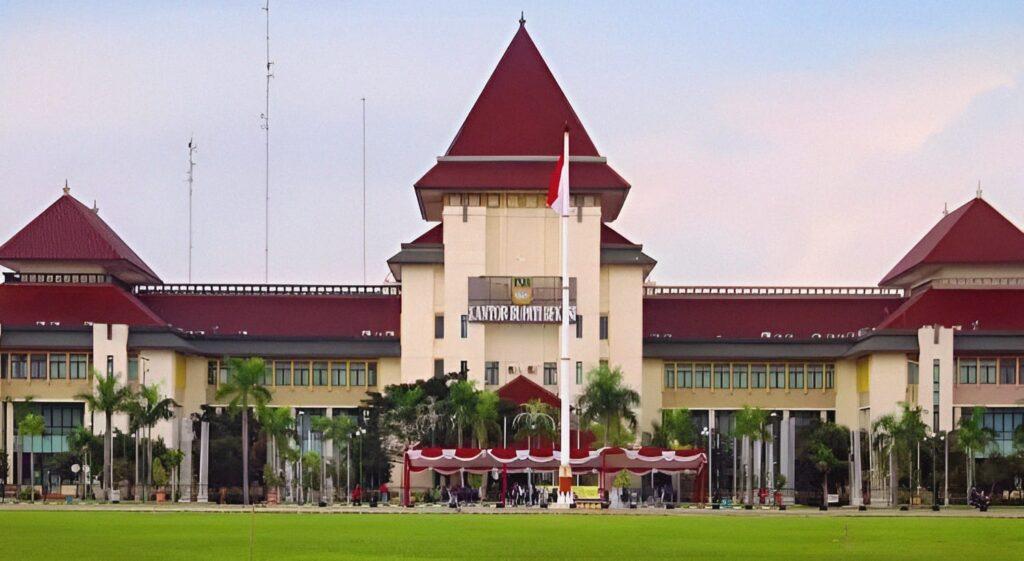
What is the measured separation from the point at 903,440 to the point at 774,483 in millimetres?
6840

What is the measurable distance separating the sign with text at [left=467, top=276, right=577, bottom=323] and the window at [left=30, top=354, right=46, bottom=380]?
941 inches

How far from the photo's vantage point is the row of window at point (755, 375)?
115000mm

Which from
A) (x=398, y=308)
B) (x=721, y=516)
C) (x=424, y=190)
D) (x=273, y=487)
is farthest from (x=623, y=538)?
(x=398, y=308)

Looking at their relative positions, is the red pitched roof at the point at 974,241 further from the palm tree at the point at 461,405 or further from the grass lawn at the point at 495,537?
the grass lawn at the point at 495,537

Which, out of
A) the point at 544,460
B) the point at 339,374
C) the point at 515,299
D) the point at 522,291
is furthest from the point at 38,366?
the point at 544,460

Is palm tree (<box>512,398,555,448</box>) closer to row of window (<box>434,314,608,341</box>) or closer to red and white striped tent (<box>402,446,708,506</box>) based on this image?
row of window (<box>434,314,608,341</box>)

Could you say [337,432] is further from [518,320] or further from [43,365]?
[43,365]

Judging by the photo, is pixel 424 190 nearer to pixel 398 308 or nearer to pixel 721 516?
pixel 398 308

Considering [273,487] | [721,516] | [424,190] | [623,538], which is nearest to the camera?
[623,538]

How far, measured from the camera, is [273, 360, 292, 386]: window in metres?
114

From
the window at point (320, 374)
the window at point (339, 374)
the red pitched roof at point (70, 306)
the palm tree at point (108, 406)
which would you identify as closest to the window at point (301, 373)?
the window at point (320, 374)

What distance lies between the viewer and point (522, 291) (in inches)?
4311

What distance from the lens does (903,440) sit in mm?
96625

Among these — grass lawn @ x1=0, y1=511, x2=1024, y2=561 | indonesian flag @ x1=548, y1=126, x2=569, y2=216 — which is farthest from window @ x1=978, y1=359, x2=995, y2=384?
grass lawn @ x1=0, y1=511, x2=1024, y2=561
